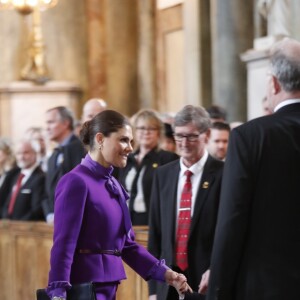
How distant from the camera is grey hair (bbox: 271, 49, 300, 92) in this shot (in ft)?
12.1

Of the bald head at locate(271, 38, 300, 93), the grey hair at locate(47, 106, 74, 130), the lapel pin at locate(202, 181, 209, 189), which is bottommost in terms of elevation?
the lapel pin at locate(202, 181, 209, 189)

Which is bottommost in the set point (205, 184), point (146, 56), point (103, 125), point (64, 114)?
point (205, 184)

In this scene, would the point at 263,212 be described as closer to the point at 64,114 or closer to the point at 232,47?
the point at 64,114

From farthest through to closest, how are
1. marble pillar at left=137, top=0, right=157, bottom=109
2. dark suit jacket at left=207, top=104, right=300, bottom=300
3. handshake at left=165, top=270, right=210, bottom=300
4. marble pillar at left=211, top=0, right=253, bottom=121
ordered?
marble pillar at left=137, top=0, right=157, bottom=109, marble pillar at left=211, top=0, right=253, bottom=121, handshake at left=165, top=270, right=210, bottom=300, dark suit jacket at left=207, top=104, right=300, bottom=300

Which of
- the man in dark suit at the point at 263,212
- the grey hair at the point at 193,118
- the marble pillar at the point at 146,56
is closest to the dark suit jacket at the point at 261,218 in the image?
the man in dark suit at the point at 263,212

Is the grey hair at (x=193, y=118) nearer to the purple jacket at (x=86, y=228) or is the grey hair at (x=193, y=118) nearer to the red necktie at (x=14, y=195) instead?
the purple jacket at (x=86, y=228)

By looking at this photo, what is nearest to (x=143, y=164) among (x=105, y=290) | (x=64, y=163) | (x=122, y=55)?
(x=64, y=163)

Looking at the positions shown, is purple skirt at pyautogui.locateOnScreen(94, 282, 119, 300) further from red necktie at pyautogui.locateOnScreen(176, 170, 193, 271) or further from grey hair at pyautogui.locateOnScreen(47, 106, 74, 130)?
grey hair at pyautogui.locateOnScreen(47, 106, 74, 130)

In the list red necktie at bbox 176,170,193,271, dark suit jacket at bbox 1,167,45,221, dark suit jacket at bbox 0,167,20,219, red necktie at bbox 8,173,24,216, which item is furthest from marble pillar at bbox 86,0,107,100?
red necktie at bbox 176,170,193,271

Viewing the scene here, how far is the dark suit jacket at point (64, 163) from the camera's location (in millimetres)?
7703

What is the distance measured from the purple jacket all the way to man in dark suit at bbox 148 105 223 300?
530 millimetres

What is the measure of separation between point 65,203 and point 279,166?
1240 millimetres

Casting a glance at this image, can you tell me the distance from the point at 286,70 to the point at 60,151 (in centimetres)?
434

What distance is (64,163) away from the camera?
7.70m
